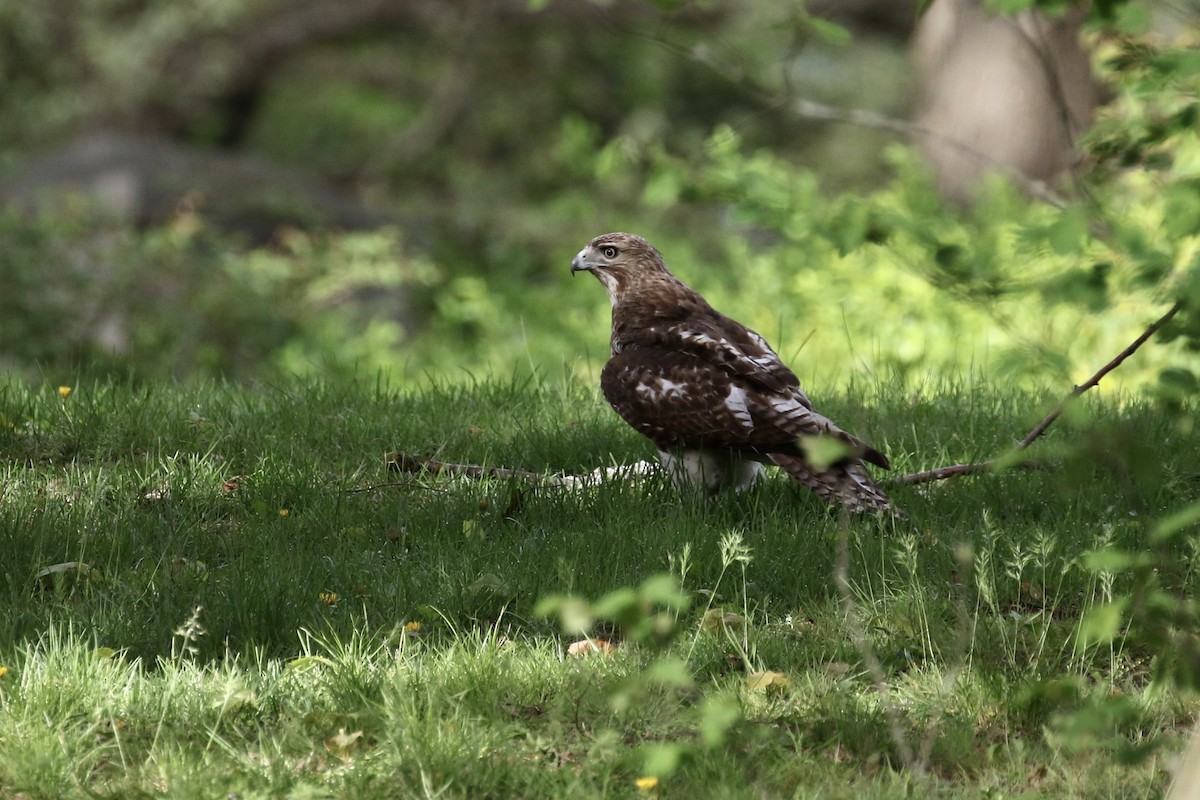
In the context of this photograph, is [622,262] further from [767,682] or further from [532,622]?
[767,682]

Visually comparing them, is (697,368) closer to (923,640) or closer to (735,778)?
(923,640)

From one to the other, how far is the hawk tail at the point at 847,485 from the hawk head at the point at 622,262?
1.35 m

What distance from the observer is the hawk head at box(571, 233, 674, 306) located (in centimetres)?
607

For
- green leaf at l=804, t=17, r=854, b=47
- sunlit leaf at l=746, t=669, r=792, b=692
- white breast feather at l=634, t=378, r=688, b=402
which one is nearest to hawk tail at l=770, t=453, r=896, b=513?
white breast feather at l=634, t=378, r=688, b=402

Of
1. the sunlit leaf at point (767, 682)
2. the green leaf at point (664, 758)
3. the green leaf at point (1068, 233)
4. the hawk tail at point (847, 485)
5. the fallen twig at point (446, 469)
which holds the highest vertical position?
the green leaf at point (1068, 233)

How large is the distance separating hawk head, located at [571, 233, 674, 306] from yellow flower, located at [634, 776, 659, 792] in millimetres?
3030

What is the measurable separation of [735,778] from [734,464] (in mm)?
2191

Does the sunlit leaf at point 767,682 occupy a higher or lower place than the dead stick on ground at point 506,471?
lower

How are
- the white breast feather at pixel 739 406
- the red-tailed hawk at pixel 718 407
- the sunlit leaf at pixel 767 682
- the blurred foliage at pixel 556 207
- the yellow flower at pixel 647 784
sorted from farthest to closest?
the white breast feather at pixel 739 406 → the red-tailed hawk at pixel 718 407 → the blurred foliage at pixel 556 207 → the sunlit leaf at pixel 767 682 → the yellow flower at pixel 647 784

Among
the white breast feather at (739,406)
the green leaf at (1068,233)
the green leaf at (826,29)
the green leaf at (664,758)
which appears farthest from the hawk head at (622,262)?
the green leaf at (664,758)

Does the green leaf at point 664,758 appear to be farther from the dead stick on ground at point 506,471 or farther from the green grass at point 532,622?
the dead stick on ground at point 506,471

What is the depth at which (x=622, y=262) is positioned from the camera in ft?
20.1

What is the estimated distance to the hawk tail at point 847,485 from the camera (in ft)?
16.2

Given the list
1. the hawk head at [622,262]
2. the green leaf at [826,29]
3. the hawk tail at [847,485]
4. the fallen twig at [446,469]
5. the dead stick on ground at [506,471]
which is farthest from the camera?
the hawk head at [622,262]
